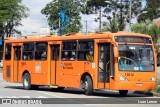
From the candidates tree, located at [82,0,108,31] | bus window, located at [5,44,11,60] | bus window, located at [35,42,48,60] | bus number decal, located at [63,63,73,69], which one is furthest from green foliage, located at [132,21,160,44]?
tree, located at [82,0,108,31]

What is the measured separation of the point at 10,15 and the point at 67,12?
43178 mm

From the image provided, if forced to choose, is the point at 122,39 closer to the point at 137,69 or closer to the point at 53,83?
the point at 137,69

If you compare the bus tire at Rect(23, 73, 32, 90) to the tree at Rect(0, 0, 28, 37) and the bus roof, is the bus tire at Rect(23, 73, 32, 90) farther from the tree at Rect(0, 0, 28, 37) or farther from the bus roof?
the tree at Rect(0, 0, 28, 37)

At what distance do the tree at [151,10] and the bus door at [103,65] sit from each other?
77.3 metres

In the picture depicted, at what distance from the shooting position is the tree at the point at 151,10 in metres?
100

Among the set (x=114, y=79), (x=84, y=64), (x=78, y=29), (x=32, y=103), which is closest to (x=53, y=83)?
(x=84, y=64)

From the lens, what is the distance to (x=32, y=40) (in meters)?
27.3

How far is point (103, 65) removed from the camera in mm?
22203

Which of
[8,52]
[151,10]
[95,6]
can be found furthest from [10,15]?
[8,52]

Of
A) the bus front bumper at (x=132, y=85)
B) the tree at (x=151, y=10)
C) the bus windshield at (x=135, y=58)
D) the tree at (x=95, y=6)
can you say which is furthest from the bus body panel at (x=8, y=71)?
the tree at (x=151, y=10)

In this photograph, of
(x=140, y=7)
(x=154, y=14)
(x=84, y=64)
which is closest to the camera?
(x=84, y=64)

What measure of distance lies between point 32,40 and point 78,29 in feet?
72.5

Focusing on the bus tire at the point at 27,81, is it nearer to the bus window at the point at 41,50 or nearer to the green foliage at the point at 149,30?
the bus window at the point at 41,50

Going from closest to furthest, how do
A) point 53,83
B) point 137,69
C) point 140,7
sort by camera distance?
point 137,69 → point 53,83 → point 140,7
